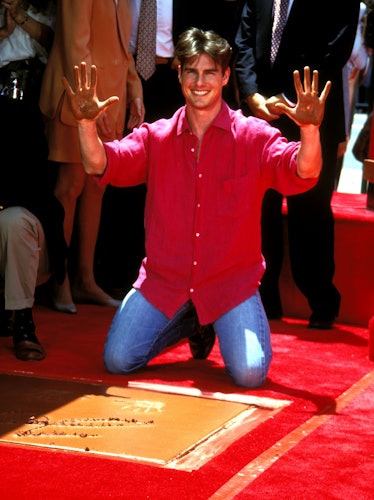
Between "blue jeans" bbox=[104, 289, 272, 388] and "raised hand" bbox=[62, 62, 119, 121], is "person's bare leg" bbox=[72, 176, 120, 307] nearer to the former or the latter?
"blue jeans" bbox=[104, 289, 272, 388]

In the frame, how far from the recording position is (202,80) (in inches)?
189

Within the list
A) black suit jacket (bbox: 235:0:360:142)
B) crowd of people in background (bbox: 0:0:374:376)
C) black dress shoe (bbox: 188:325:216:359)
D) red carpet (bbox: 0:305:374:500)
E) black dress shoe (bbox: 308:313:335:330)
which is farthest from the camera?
black dress shoe (bbox: 308:313:335:330)

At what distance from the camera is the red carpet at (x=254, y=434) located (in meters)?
3.58

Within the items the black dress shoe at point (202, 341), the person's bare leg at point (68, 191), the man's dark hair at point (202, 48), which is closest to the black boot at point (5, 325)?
the person's bare leg at point (68, 191)

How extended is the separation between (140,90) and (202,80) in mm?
1438

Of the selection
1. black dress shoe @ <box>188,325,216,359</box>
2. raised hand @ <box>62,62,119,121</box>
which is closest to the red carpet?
black dress shoe @ <box>188,325,216,359</box>

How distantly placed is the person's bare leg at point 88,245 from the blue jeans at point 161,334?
1.26 meters

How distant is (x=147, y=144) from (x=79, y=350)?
3.16 feet

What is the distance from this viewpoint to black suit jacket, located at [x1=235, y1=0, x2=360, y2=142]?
591cm

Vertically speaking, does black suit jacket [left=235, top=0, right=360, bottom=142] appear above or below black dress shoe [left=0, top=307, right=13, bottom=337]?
above

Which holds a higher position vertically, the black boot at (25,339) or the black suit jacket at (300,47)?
the black suit jacket at (300,47)

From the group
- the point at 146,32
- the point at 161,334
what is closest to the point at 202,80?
the point at 161,334

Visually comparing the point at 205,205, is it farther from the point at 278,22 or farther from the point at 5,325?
the point at 278,22

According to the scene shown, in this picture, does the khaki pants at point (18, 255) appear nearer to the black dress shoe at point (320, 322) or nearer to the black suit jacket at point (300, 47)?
the black suit jacket at point (300, 47)
